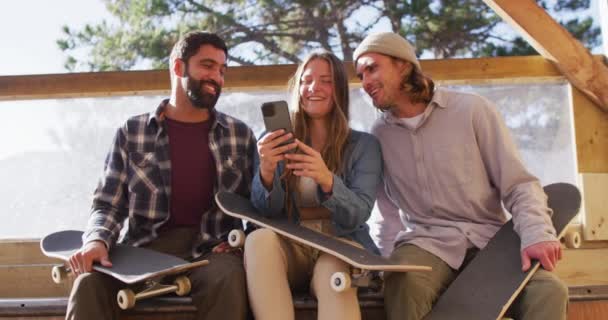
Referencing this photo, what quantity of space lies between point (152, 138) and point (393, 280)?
1.06m

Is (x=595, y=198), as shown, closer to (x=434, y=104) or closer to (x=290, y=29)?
(x=434, y=104)

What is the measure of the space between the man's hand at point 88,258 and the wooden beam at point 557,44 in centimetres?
232

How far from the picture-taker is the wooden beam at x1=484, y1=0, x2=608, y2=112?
3.55 meters

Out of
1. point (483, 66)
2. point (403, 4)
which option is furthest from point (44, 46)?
point (483, 66)

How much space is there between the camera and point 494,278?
213 cm

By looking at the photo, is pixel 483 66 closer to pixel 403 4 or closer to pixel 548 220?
pixel 548 220

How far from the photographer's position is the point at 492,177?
2.47m

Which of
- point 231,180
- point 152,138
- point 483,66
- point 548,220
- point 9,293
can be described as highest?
point 483,66

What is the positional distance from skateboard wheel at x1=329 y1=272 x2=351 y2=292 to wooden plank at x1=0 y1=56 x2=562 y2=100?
170 cm

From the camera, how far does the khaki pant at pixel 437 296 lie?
203 cm

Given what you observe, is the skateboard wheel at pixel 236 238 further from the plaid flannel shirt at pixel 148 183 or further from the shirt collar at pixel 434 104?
the shirt collar at pixel 434 104

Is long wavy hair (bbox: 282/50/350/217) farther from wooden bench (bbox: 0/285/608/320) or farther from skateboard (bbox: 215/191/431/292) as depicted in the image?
wooden bench (bbox: 0/285/608/320)

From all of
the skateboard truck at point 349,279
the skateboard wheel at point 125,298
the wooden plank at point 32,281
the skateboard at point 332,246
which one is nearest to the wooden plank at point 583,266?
the skateboard at point 332,246

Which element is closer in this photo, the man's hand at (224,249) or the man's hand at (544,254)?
the man's hand at (544,254)
